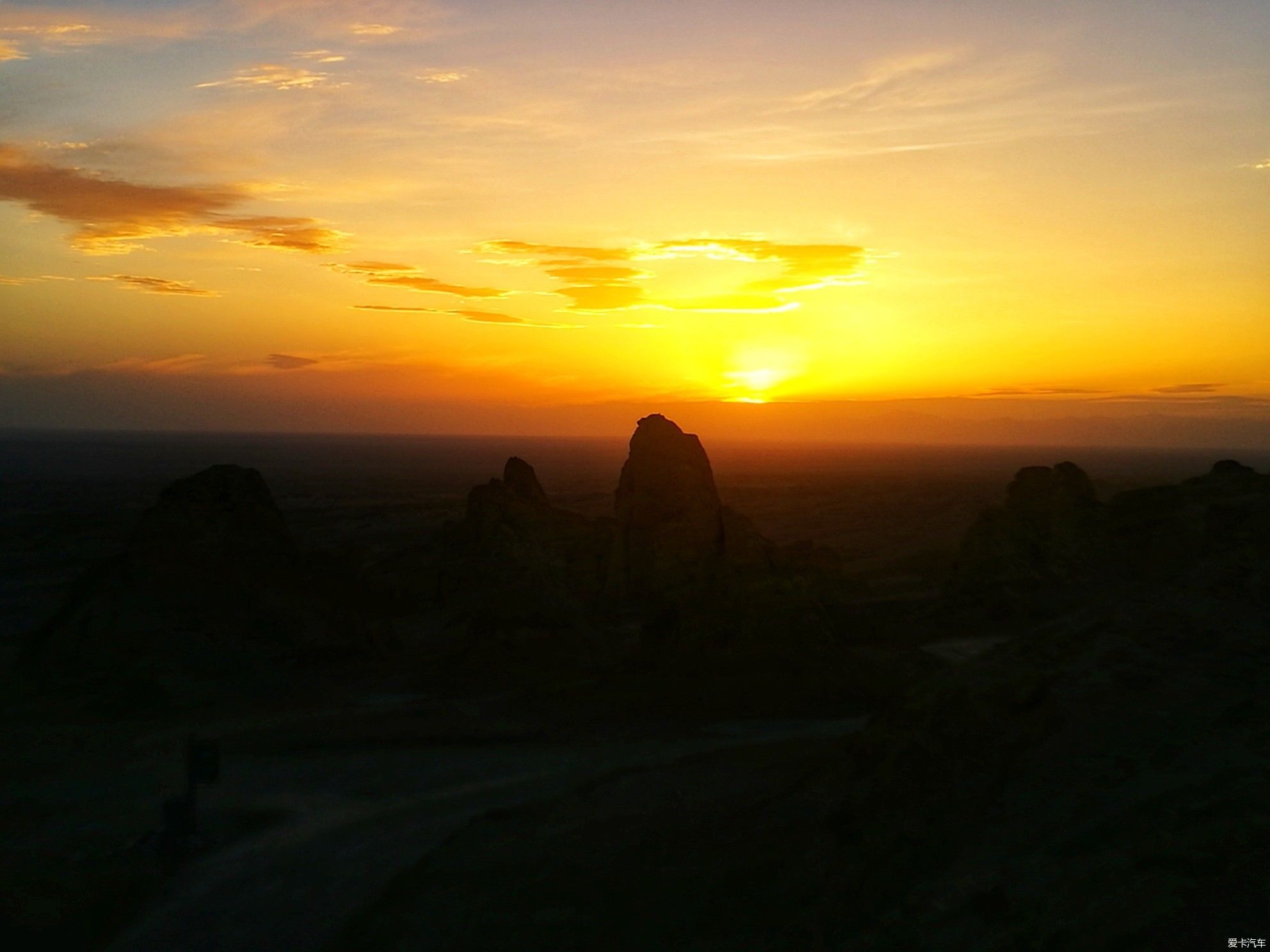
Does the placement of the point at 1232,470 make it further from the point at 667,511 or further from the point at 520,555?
the point at 520,555

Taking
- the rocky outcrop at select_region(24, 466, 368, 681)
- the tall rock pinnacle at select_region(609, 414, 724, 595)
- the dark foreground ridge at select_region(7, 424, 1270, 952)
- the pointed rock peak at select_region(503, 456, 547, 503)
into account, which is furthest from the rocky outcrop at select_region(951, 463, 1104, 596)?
the rocky outcrop at select_region(24, 466, 368, 681)

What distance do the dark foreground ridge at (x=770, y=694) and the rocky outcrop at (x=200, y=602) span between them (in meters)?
0.10

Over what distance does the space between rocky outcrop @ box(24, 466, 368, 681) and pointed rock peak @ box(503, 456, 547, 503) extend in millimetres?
15235

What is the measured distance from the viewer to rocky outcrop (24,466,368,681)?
3119 cm

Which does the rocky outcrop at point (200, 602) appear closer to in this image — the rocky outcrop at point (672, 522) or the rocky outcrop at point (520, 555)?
the rocky outcrop at point (520, 555)

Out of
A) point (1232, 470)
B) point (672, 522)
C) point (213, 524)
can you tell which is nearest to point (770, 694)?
point (672, 522)

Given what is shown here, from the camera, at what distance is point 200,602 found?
3372cm

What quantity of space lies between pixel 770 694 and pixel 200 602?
1820cm

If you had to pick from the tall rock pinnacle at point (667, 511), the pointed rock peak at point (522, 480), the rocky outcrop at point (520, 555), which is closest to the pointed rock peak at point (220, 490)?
the rocky outcrop at point (520, 555)

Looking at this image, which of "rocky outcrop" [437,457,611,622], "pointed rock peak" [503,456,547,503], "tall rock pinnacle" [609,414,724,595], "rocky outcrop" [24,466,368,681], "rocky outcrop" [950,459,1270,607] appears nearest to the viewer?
"rocky outcrop" [950,459,1270,607]

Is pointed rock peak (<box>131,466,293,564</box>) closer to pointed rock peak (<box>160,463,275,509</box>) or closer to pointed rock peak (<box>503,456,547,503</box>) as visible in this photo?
pointed rock peak (<box>160,463,275,509</box>)

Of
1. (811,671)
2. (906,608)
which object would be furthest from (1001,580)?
(811,671)

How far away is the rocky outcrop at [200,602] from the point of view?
31.2m

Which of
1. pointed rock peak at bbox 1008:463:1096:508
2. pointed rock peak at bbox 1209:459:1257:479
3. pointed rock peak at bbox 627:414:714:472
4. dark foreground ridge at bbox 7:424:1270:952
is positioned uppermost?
pointed rock peak at bbox 627:414:714:472
